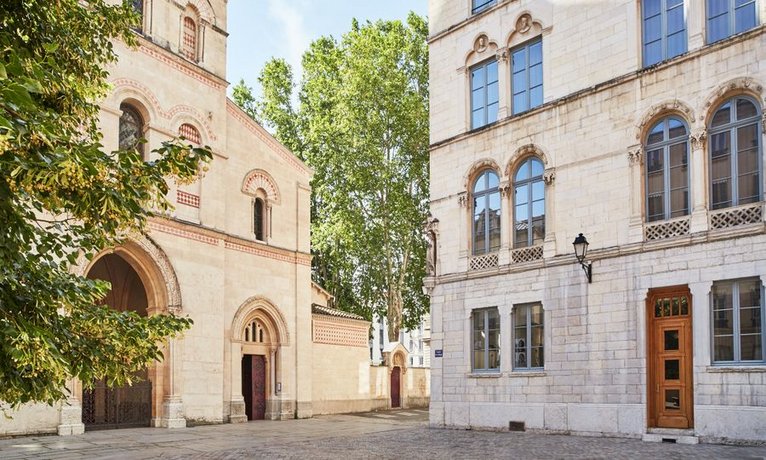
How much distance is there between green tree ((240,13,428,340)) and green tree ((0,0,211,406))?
2701 centimetres

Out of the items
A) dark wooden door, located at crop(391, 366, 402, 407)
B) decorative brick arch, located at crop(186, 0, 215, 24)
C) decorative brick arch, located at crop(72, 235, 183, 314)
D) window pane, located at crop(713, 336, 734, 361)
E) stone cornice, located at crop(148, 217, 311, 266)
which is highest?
decorative brick arch, located at crop(186, 0, 215, 24)

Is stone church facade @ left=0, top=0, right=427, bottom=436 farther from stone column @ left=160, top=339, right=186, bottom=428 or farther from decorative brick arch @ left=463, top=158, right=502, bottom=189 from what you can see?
decorative brick arch @ left=463, top=158, right=502, bottom=189

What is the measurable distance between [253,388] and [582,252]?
543 inches

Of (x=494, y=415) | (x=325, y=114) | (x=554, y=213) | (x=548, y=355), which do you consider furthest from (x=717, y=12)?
(x=325, y=114)

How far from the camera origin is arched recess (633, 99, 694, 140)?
16.2 m

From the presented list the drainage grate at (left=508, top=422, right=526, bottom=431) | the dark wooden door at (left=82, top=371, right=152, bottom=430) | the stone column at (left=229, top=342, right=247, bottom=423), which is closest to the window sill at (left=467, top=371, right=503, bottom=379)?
the drainage grate at (left=508, top=422, right=526, bottom=431)

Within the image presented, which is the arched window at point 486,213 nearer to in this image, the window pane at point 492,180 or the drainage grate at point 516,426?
the window pane at point 492,180

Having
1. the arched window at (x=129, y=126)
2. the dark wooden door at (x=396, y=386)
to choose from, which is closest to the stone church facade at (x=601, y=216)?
the arched window at (x=129, y=126)

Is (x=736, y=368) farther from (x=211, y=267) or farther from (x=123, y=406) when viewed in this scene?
(x=123, y=406)

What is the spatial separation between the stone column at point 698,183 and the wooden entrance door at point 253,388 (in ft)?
52.5

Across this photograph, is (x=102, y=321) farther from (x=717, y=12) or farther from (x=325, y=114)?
(x=325, y=114)

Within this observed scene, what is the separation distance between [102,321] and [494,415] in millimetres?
13796

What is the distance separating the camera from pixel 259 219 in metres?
27.7

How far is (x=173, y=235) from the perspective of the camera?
22875 millimetres
